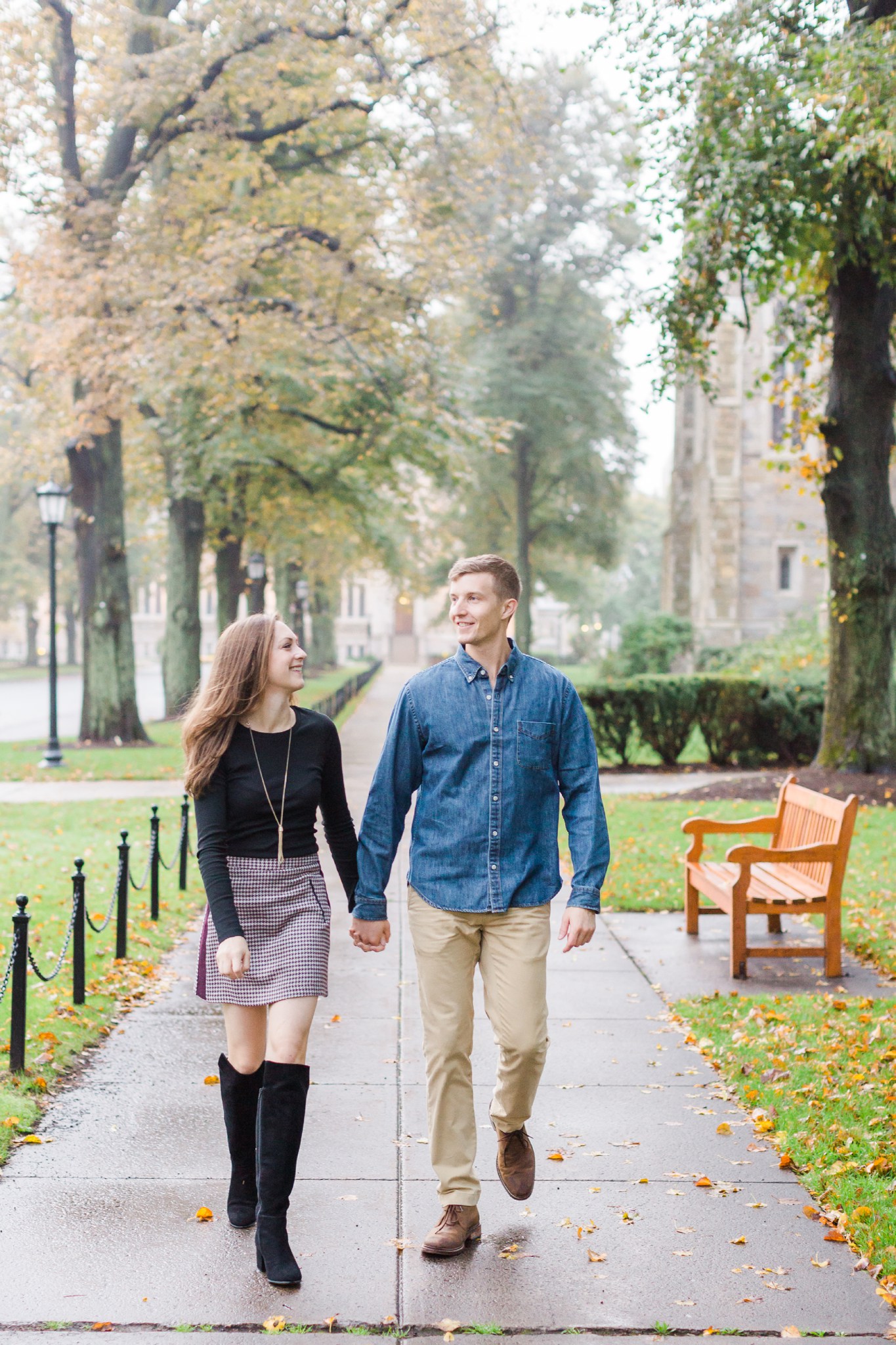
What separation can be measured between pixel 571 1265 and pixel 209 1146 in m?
1.55

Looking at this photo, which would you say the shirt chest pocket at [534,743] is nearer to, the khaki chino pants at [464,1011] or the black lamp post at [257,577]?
the khaki chino pants at [464,1011]

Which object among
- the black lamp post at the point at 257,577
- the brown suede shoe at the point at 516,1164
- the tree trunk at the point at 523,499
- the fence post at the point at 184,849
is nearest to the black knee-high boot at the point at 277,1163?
the brown suede shoe at the point at 516,1164

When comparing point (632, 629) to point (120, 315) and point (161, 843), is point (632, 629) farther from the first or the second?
point (161, 843)

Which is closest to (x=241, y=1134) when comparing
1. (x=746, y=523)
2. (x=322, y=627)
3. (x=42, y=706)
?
(x=42, y=706)

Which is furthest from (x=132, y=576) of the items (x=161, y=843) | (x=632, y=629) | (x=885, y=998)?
(x=885, y=998)

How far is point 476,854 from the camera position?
383cm

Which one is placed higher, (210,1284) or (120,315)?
(120,315)

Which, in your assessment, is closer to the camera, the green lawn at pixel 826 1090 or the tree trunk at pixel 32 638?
the green lawn at pixel 826 1090

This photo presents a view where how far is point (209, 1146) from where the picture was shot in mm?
4715

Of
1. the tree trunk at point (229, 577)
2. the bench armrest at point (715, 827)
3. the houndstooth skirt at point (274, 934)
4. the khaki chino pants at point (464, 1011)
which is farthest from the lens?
the tree trunk at point (229, 577)

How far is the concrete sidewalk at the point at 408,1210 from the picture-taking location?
11.5 feet

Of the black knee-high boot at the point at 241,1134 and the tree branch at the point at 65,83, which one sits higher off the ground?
the tree branch at the point at 65,83

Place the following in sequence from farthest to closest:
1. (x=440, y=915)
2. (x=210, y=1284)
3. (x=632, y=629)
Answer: (x=632, y=629)
(x=440, y=915)
(x=210, y=1284)

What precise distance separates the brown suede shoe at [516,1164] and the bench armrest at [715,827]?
4183 mm
